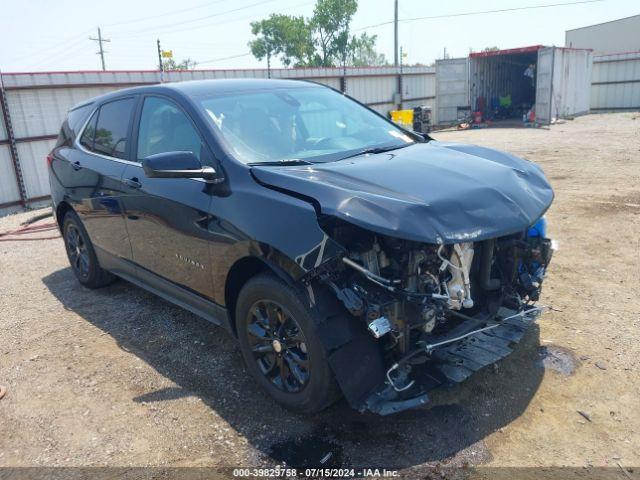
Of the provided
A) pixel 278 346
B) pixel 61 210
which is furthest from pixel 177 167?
pixel 61 210

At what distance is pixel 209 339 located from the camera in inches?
163

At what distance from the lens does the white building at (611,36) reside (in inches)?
1606

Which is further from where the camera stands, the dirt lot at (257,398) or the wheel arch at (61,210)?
the wheel arch at (61,210)

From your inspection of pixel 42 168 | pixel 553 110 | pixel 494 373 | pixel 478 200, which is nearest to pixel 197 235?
pixel 478 200

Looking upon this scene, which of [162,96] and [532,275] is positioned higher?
[162,96]

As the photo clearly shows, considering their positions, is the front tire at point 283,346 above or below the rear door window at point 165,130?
below

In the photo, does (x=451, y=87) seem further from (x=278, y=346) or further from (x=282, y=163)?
(x=278, y=346)

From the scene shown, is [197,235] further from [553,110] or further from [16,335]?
[553,110]

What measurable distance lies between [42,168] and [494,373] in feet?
36.8

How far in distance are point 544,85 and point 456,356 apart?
21.2 meters

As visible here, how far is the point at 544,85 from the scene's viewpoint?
833 inches

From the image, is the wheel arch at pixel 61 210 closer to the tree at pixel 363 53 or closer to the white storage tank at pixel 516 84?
the white storage tank at pixel 516 84

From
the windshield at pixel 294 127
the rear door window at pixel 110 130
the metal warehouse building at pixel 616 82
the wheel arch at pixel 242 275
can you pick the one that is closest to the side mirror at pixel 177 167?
the windshield at pixel 294 127

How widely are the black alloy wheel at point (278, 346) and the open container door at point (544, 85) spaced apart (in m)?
21.1
